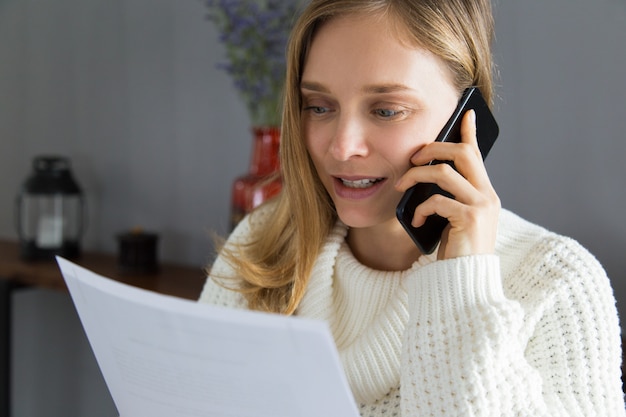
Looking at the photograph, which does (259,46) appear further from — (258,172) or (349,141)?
(349,141)

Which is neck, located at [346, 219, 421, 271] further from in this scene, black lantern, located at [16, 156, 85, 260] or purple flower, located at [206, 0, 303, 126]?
black lantern, located at [16, 156, 85, 260]

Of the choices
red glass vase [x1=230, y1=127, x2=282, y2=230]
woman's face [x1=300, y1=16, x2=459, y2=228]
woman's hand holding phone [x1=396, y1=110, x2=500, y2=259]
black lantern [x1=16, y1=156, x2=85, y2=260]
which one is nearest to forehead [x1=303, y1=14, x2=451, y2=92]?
woman's face [x1=300, y1=16, x2=459, y2=228]

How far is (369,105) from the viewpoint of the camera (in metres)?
0.95

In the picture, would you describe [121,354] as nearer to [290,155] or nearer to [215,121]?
[290,155]

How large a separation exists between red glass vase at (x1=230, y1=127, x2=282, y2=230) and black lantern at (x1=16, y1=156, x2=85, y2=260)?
745 mm

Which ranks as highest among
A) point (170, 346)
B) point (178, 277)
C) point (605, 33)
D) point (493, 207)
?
point (605, 33)

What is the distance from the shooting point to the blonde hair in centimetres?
97

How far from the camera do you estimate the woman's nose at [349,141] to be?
0.94m

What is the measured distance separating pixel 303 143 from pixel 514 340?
1.40 feet

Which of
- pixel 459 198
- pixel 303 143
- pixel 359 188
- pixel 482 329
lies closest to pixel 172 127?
pixel 303 143

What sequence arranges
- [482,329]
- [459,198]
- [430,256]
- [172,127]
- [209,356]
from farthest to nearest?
1. [172,127]
2. [430,256]
3. [459,198]
4. [482,329]
5. [209,356]

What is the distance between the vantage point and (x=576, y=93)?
1407mm

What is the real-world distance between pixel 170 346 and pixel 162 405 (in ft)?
0.30

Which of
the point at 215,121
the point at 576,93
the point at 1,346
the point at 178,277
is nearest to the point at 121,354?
the point at 576,93
